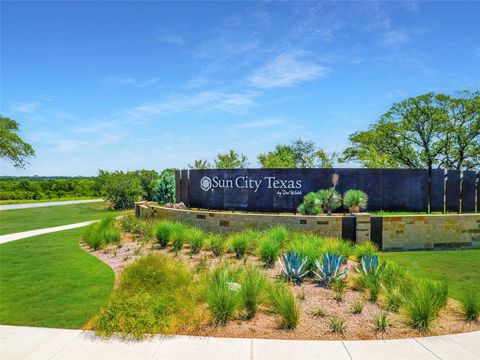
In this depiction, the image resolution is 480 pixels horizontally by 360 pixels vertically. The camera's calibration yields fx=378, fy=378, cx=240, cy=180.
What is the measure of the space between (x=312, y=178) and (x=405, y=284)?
946 centimetres

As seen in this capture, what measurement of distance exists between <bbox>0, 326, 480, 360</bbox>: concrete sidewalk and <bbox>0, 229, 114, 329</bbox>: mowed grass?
2.05 ft

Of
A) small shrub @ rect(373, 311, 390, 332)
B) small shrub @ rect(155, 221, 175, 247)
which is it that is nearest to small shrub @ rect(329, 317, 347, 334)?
small shrub @ rect(373, 311, 390, 332)

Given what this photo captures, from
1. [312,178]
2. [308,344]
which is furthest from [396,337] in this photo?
[312,178]

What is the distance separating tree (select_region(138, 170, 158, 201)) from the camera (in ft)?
89.0

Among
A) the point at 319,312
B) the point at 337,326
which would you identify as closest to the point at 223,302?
the point at 319,312

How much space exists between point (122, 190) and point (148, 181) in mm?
2062

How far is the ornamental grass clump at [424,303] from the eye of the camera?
588 centimetres

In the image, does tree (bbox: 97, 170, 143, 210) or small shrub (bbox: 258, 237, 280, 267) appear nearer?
small shrub (bbox: 258, 237, 280, 267)

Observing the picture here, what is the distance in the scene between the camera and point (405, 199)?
674 inches

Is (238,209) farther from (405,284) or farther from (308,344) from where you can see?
(308,344)

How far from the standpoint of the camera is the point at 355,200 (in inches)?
600

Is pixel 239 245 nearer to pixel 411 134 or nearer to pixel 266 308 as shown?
pixel 266 308

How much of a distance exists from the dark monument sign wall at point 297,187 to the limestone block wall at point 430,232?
3725mm

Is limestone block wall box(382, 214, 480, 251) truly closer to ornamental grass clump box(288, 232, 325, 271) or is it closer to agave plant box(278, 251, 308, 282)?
ornamental grass clump box(288, 232, 325, 271)
